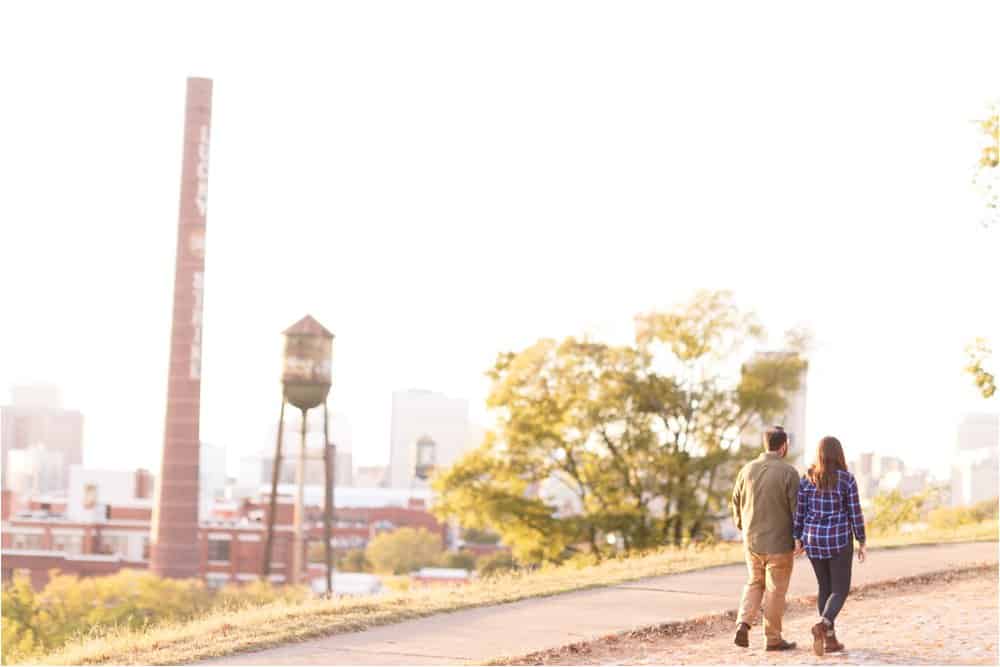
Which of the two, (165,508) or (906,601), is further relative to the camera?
(165,508)

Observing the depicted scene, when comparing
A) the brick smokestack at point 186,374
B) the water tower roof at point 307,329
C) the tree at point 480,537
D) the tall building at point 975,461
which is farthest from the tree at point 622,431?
the tree at point 480,537

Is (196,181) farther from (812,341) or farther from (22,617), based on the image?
(812,341)

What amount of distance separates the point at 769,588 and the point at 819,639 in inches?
20.5

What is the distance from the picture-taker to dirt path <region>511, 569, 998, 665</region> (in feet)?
31.7

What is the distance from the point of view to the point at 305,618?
472 inches

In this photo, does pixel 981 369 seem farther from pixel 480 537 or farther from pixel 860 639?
pixel 480 537

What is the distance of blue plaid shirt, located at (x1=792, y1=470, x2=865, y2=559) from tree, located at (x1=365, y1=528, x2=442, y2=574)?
89.2m

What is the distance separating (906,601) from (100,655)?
23.3 feet

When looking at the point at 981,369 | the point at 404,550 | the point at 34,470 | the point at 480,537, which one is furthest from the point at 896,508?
the point at 34,470

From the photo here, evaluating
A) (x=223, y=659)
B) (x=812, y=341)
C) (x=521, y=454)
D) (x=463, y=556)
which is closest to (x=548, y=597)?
(x=223, y=659)

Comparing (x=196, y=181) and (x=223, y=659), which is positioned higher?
(x=196, y=181)

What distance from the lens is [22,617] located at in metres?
58.9

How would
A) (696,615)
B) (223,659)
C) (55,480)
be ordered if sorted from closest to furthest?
(223,659)
(696,615)
(55,480)

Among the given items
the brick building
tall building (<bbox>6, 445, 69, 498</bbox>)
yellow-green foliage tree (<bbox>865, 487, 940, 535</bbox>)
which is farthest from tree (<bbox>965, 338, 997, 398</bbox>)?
tall building (<bbox>6, 445, 69, 498</bbox>)
